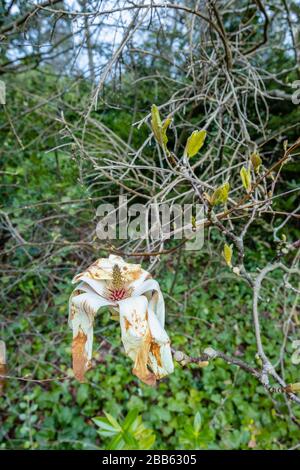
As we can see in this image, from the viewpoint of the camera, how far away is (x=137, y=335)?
0.52 meters

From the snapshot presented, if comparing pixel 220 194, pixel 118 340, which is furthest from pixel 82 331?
pixel 118 340

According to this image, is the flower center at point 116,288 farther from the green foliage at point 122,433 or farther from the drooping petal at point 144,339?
the green foliage at point 122,433

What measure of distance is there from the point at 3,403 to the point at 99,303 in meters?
1.74

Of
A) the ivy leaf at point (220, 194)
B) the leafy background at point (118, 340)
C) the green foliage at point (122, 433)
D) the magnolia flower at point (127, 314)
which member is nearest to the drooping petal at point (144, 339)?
the magnolia flower at point (127, 314)

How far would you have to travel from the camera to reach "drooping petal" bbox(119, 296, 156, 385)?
1.71ft

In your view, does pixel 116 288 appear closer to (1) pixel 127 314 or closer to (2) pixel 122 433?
(1) pixel 127 314

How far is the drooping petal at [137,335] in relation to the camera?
522 millimetres

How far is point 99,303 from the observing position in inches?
22.4

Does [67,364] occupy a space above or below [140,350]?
below

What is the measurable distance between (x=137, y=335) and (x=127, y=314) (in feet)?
0.12

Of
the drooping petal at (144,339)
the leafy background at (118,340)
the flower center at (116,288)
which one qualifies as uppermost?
the flower center at (116,288)

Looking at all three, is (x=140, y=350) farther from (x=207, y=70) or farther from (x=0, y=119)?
(x=0, y=119)

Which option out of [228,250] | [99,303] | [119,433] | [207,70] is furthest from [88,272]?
[207,70]

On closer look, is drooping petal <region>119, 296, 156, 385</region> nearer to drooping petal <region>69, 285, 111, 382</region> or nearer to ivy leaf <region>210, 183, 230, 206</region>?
drooping petal <region>69, 285, 111, 382</region>
